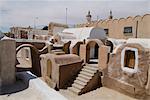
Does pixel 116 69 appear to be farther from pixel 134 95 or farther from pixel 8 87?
pixel 8 87

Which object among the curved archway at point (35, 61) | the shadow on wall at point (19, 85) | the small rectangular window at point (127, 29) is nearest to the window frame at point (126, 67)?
the shadow on wall at point (19, 85)

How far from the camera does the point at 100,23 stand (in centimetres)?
3272

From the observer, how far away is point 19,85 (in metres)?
7.59

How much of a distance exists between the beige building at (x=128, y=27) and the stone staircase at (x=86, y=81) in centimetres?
1314

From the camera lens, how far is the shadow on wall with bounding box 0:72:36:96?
680 cm

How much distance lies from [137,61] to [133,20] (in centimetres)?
1578

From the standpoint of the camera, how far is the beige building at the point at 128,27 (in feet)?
84.1

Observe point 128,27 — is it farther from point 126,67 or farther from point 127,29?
point 126,67

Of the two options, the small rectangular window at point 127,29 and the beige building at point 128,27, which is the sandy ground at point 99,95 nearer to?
the beige building at point 128,27

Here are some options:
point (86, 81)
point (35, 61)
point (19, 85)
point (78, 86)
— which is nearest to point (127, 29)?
point (35, 61)

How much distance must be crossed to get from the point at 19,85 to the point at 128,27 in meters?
23.6

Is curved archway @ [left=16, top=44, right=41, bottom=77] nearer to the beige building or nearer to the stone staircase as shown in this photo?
the stone staircase

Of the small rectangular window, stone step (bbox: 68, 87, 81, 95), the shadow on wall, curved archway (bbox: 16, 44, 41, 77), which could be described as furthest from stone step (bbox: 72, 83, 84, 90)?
the small rectangular window

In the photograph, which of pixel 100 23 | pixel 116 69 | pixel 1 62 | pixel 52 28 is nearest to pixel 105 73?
pixel 116 69
